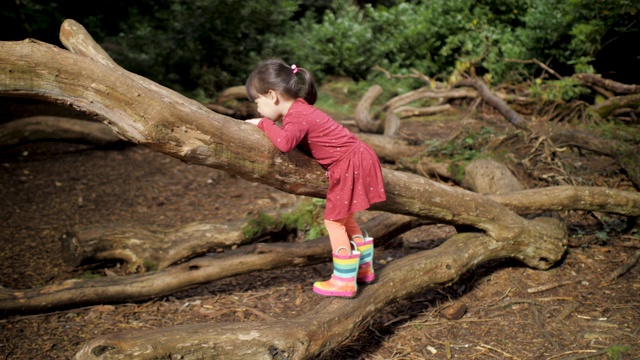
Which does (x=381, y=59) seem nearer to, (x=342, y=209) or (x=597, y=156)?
(x=597, y=156)

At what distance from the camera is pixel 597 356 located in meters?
3.22

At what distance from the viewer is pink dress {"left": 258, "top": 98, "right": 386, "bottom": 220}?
116 inches

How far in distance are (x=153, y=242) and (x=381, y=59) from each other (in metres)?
8.69

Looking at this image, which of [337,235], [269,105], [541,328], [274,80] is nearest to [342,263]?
[337,235]

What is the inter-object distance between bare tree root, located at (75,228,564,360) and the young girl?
0.21 meters

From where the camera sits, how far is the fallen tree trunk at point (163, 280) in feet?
12.0

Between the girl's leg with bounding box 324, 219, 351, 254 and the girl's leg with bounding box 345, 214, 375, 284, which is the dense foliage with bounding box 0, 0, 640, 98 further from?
the girl's leg with bounding box 324, 219, 351, 254

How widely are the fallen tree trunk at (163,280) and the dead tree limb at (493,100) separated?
3.97m

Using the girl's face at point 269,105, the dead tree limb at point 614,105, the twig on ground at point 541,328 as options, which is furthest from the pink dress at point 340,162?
the dead tree limb at point 614,105

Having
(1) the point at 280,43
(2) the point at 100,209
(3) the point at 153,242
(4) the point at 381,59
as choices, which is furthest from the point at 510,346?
(4) the point at 381,59

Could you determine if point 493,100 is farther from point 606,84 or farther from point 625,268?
point 625,268

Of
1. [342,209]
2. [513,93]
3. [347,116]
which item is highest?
[342,209]

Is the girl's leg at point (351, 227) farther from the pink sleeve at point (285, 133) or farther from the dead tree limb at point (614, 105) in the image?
the dead tree limb at point (614, 105)

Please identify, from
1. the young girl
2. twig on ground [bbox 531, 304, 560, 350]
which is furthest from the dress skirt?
twig on ground [bbox 531, 304, 560, 350]
